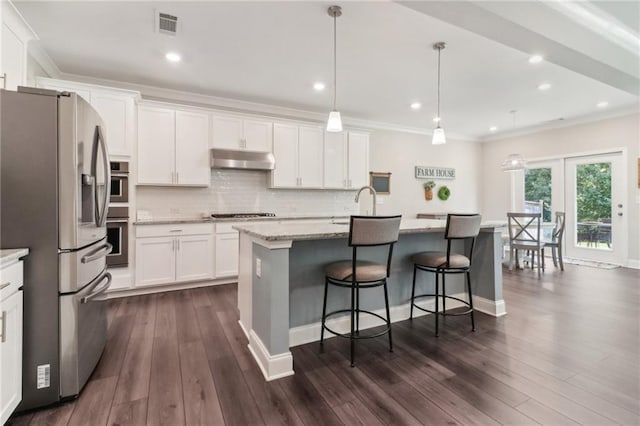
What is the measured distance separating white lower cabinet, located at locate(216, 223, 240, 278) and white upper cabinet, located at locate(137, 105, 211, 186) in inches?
28.8

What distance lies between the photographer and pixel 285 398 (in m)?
1.76

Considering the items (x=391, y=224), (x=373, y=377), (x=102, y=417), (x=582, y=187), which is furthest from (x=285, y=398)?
(x=582, y=187)

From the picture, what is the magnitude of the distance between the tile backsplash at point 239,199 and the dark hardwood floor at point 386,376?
1.71 meters

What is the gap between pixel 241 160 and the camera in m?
4.36

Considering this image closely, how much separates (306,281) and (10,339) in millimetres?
1693

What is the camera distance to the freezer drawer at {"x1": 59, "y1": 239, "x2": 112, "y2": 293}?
1.70m

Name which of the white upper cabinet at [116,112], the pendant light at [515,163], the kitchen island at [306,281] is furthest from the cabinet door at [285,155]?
the pendant light at [515,163]

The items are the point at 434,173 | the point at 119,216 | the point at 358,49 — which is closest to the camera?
the point at 358,49

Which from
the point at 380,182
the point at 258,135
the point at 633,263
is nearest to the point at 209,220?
the point at 258,135

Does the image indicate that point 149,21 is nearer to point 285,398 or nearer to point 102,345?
point 102,345

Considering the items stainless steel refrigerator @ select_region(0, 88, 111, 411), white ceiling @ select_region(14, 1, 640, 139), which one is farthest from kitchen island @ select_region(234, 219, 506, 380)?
white ceiling @ select_region(14, 1, 640, 139)

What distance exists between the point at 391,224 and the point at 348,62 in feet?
7.40

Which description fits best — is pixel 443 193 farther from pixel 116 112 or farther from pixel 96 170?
pixel 96 170

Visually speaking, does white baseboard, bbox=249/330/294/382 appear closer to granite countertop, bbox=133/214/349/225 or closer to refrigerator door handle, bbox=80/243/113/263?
refrigerator door handle, bbox=80/243/113/263
